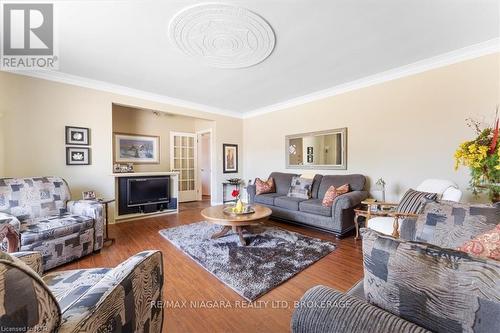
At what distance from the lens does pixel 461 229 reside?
110 centimetres

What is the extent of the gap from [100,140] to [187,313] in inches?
135

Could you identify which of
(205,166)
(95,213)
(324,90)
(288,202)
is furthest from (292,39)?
(205,166)

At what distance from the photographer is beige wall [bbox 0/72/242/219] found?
3.02m

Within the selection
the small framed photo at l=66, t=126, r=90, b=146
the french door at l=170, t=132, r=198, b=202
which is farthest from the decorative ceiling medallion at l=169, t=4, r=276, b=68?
the french door at l=170, t=132, r=198, b=202

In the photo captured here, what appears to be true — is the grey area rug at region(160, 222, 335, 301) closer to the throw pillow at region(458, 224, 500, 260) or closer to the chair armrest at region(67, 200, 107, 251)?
the chair armrest at region(67, 200, 107, 251)

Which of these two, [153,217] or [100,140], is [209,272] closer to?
[153,217]

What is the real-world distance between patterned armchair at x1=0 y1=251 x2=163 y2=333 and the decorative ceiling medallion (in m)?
2.09

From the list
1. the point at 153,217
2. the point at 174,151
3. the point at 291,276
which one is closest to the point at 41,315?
the point at 291,276

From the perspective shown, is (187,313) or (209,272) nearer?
(187,313)

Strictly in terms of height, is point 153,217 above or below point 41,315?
below

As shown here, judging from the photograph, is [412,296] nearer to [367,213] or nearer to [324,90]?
[367,213]

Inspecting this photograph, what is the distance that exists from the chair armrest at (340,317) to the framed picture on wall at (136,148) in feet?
17.4

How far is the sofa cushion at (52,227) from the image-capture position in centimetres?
212

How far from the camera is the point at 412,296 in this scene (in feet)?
2.19
